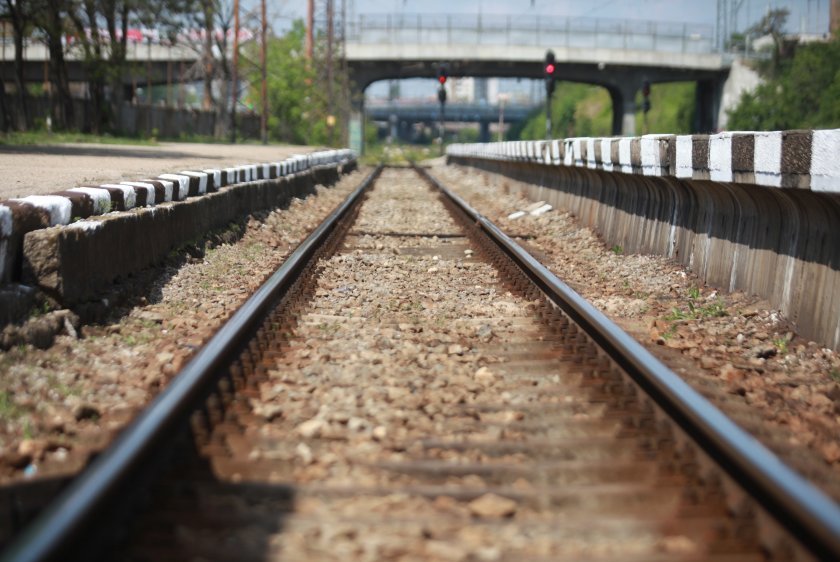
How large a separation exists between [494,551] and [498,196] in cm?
2003

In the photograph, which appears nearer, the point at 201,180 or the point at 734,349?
the point at 734,349

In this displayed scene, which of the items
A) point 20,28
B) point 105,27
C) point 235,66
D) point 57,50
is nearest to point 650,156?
point 20,28

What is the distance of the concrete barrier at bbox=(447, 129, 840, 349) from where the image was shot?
237 inches

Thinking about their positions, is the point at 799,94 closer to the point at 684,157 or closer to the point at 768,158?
the point at 684,157

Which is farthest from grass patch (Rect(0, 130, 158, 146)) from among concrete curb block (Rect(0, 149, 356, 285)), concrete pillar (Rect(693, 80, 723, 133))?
concrete pillar (Rect(693, 80, 723, 133))

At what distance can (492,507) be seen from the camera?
11.1 feet

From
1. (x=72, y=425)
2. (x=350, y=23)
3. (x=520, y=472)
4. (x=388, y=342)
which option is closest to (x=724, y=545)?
(x=520, y=472)

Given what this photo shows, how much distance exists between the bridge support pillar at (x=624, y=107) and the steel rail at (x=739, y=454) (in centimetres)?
6189

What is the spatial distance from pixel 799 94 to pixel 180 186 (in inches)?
2109

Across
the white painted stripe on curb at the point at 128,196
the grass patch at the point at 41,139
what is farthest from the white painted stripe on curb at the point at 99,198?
the grass patch at the point at 41,139

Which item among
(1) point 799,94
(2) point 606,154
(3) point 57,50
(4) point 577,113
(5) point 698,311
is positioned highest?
(3) point 57,50

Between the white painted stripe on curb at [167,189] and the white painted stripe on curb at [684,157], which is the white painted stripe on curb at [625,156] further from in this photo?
the white painted stripe on curb at [167,189]

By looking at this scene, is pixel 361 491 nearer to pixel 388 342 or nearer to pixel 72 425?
pixel 72 425

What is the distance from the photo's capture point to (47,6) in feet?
106
